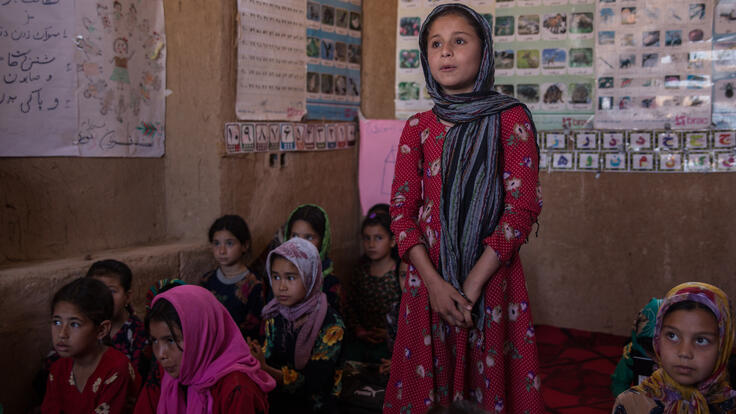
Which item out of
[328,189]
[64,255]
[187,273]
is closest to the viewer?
[64,255]

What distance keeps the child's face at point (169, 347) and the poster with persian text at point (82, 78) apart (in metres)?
1.33

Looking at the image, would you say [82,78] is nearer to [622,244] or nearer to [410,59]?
[410,59]

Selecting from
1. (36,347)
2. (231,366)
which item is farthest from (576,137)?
(36,347)

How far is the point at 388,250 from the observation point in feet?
12.6

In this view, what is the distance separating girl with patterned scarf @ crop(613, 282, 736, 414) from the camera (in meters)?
1.78

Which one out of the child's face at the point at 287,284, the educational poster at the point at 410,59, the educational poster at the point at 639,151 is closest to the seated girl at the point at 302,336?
the child's face at the point at 287,284

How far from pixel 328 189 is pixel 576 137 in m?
1.63

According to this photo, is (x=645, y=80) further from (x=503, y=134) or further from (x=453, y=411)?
(x=453, y=411)

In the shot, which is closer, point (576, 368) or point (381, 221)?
point (576, 368)

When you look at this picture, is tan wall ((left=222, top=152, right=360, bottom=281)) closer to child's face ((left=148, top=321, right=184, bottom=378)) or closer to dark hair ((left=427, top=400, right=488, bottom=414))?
child's face ((left=148, top=321, right=184, bottom=378))

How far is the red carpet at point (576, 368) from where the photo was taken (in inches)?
119

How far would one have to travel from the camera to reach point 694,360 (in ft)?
5.83

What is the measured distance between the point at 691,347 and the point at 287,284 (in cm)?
154

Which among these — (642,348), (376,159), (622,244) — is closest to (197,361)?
(642,348)
